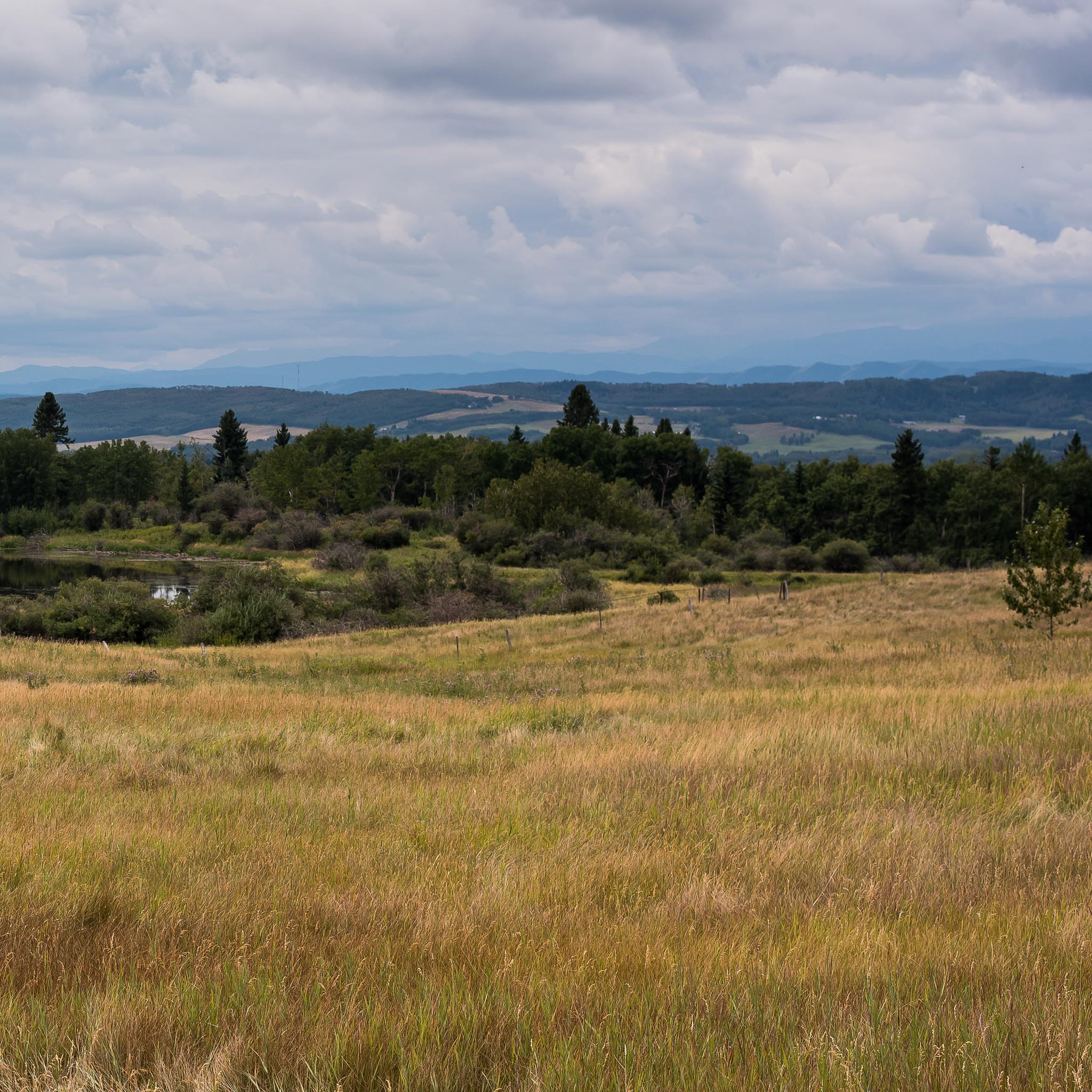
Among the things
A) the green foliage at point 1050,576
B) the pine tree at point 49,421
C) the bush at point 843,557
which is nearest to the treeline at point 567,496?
the bush at point 843,557

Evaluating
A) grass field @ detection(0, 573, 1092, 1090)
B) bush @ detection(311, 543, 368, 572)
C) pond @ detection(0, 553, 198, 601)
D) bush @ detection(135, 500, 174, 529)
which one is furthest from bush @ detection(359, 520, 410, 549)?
grass field @ detection(0, 573, 1092, 1090)

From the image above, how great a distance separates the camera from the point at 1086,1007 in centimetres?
355

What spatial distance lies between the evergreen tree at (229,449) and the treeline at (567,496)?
28 centimetres

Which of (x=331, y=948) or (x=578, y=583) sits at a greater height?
(x=331, y=948)

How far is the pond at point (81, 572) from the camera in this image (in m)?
74.2

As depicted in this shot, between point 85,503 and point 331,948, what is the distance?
424 ft

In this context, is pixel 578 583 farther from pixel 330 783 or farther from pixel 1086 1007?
pixel 1086 1007

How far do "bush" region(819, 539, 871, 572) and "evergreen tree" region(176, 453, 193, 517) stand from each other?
76.9 meters

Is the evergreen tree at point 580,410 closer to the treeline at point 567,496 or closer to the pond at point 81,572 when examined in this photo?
the treeline at point 567,496

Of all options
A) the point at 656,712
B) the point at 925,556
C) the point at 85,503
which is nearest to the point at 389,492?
the point at 85,503

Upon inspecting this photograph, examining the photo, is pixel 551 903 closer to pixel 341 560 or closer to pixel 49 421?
pixel 341 560

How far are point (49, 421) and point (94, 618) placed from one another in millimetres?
98245

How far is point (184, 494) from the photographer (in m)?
120

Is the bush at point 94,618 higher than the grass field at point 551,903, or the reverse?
the grass field at point 551,903
